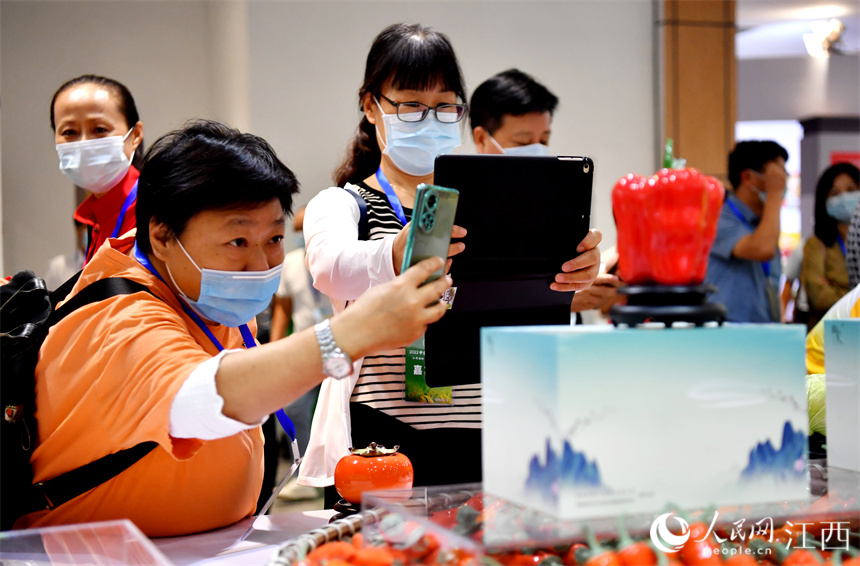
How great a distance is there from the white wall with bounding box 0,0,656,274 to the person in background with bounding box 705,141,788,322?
1478 millimetres

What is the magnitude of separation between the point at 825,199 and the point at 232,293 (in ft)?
14.9

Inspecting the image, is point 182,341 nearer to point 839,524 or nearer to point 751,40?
point 839,524

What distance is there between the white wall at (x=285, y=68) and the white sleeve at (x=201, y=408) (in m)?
4.04

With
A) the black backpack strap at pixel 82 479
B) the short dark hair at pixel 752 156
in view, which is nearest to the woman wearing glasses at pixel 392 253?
the black backpack strap at pixel 82 479

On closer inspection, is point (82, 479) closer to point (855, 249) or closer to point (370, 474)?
point (370, 474)

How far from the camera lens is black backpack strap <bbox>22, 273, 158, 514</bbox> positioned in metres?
1.33

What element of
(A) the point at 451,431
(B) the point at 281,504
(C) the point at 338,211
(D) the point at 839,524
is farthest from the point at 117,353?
(B) the point at 281,504

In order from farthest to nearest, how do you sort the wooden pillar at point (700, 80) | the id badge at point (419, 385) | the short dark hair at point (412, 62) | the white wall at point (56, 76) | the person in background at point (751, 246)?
the white wall at point (56, 76) → the wooden pillar at point (700, 80) → the person in background at point (751, 246) → the short dark hair at point (412, 62) → the id badge at point (419, 385)

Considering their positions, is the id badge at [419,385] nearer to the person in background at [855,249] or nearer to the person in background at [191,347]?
the person in background at [191,347]

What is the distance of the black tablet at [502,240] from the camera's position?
1.35 meters

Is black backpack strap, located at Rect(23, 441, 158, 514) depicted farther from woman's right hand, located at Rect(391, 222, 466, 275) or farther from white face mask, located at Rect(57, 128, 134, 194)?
white face mask, located at Rect(57, 128, 134, 194)

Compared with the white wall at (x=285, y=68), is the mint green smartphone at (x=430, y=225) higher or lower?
lower

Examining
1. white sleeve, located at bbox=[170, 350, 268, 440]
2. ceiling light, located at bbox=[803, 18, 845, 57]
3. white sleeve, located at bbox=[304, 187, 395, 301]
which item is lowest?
white sleeve, located at bbox=[170, 350, 268, 440]

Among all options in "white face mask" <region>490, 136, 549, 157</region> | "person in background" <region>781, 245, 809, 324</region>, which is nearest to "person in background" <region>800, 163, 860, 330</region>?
"person in background" <region>781, 245, 809, 324</region>
